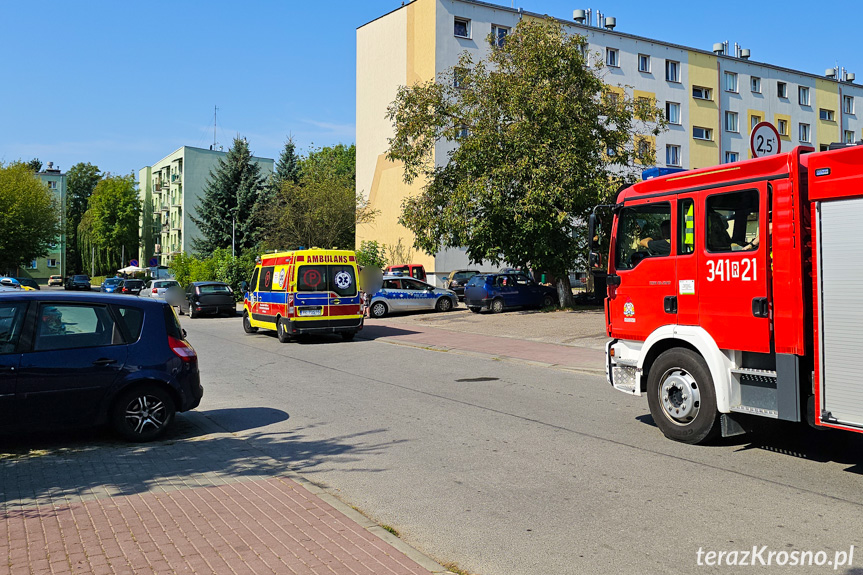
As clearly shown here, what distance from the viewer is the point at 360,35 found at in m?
47.7

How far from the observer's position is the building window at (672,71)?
165 feet

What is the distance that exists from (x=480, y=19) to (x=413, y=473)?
40.5 m

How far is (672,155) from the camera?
50.3 meters

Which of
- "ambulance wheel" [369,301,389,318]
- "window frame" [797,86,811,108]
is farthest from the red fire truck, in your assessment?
"window frame" [797,86,811,108]

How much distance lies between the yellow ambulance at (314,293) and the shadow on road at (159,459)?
32.7 feet

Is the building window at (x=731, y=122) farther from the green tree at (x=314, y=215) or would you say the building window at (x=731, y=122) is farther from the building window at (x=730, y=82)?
the green tree at (x=314, y=215)

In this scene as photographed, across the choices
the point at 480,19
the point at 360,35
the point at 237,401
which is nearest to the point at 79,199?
the point at 360,35

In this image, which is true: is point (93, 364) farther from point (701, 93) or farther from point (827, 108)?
point (827, 108)

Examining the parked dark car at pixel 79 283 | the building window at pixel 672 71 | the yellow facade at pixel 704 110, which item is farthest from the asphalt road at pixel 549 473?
the parked dark car at pixel 79 283

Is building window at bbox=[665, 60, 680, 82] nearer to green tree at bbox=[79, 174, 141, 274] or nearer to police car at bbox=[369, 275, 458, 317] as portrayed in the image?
police car at bbox=[369, 275, 458, 317]

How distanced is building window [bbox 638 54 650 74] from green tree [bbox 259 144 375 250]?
20.5 meters

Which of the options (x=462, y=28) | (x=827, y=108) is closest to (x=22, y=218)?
(x=462, y=28)

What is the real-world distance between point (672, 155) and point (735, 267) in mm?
46261

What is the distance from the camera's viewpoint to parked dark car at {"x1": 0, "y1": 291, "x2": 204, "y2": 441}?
7078 millimetres
